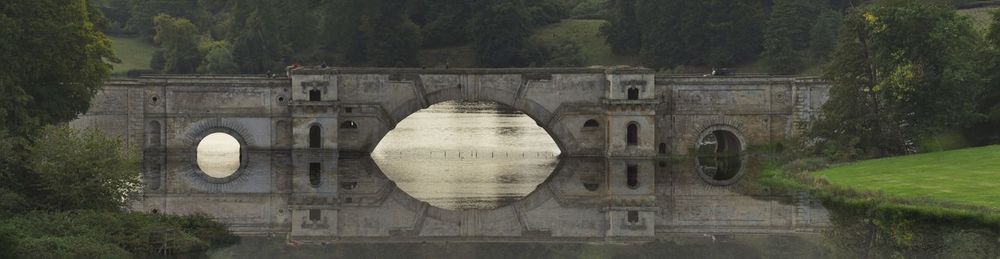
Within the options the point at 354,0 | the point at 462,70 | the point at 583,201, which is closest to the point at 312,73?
the point at 462,70

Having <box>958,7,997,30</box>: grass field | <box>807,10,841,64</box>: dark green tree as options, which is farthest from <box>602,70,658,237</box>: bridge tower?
<box>958,7,997,30</box>: grass field

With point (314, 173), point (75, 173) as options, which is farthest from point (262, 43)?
point (75, 173)

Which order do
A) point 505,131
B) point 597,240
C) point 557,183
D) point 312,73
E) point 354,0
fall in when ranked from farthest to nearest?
point 354,0
point 505,131
point 312,73
point 557,183
point 597,240

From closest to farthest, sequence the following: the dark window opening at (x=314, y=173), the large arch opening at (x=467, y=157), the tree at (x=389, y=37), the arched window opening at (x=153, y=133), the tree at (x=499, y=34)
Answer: the large arch opening at (x=467, y=157), the dark window opening at (x=314, y=173), the arched window opening at (x=153, y=133), the tree at (x=389, y=37), the tree at (x=499, y=34)

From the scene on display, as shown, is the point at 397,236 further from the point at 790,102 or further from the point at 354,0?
the point at 354,0

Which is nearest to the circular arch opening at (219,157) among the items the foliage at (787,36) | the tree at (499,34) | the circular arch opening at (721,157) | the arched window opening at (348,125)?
the arched window opening at (348,125)

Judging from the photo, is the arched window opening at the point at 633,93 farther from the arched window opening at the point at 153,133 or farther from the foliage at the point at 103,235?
the foliage at the point at 103,235

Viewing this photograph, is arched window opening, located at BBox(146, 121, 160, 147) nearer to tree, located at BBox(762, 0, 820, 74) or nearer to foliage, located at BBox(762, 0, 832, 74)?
tree, located at BBox(762, 0, 820, 74)
